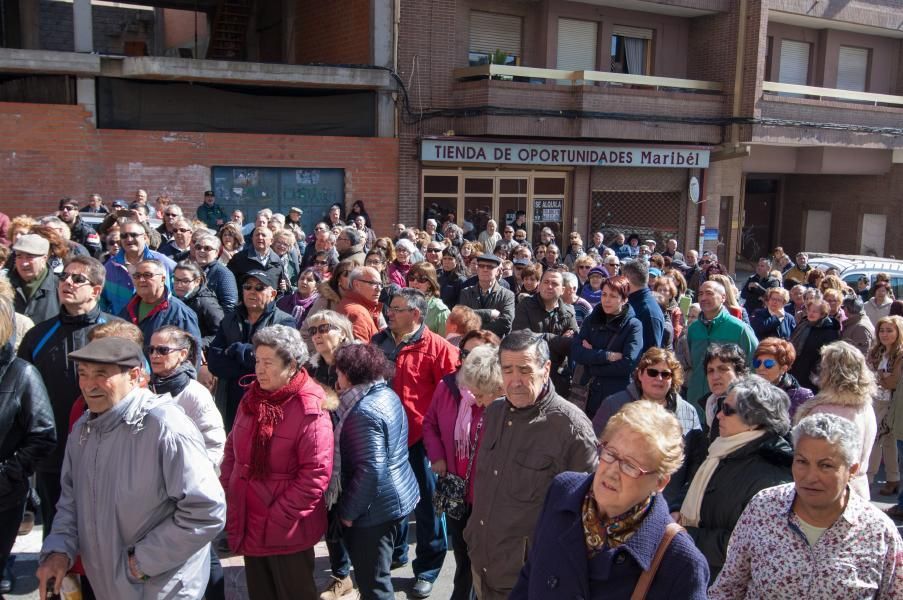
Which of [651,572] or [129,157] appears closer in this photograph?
[651,572]

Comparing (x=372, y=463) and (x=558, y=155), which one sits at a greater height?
(x=558, y=155)

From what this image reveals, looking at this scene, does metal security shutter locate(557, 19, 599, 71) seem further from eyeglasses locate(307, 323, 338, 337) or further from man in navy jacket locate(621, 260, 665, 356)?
eyeglasses locate(307, 323, 338, 337)

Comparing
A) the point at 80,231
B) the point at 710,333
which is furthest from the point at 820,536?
the point at 80,231

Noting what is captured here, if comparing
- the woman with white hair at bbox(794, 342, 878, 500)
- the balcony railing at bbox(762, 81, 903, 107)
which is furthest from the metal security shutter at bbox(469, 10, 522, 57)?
the woman with white hair at bbox(794, 342, 878, 500)

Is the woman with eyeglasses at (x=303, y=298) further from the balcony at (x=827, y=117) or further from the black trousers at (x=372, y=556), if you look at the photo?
the balcony at (x=827, y=117)

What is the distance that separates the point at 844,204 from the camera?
83.9 ft

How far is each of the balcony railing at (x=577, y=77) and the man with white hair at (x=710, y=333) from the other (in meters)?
11.1

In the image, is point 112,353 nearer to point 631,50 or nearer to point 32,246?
point 32,246

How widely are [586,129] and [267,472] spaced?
595 inches

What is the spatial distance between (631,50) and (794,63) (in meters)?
5.27

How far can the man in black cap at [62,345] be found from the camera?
4.85m

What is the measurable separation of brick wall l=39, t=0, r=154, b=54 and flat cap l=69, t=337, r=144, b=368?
2043 cm

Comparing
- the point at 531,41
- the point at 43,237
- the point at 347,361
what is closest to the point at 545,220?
the point at 531,41

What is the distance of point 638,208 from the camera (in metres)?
20.6
